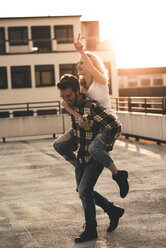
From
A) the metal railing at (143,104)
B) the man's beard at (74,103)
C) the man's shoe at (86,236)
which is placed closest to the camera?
the man's beard at (74,103)

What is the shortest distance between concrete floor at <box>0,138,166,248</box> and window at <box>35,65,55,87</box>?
29.4m

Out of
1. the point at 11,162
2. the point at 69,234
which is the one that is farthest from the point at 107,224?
the point at 11,162

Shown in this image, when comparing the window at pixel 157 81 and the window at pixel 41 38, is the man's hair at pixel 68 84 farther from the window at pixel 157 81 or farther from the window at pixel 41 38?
the window at pixel 157 81

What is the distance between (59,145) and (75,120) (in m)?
0.38

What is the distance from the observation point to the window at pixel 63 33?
43.8 metres

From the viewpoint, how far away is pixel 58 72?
43.8 metres

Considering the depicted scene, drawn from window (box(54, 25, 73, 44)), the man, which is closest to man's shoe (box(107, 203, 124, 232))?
the man

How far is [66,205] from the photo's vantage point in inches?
315

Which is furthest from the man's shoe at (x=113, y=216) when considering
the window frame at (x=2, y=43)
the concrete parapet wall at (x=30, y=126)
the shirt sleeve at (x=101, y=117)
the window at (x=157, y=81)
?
the window at (x=157, y=81)

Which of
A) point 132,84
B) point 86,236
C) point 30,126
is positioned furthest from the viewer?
point 132,84

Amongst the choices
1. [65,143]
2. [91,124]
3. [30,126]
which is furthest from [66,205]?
[30,126]

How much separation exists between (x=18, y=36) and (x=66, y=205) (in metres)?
37.0

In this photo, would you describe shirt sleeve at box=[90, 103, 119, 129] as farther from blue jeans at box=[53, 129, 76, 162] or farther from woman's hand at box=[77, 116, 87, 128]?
blue jeans at box=[53, 129, 76, 162]

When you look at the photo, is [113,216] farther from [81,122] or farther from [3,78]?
[3,78]
